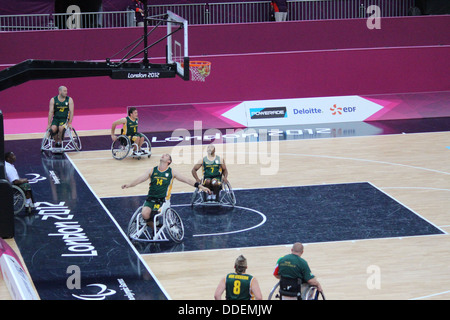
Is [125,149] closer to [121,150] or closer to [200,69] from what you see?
[121,150]

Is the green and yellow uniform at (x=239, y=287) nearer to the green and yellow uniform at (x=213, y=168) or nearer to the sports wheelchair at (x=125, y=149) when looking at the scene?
the green and yellow uniform at (x=213, y=168)

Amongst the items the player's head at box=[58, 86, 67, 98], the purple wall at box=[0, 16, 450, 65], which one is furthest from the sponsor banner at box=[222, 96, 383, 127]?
the player's head at box=[58, 86, 67, 98]

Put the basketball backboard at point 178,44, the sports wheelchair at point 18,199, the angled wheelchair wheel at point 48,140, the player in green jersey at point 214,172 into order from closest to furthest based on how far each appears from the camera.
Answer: the basketball backboard at point 178,44
the sports wheelchair at point 18,199
the player in green jersey at point 214,172
the angled wheelchair wheel at point 48,140

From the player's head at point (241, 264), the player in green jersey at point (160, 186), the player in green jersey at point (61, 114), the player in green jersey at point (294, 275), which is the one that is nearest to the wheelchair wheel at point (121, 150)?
the player in green jersey at point (61, 114)

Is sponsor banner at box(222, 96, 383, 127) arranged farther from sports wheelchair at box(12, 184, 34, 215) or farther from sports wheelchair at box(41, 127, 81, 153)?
sports wheelchair at box(12, 184, 34, 215)

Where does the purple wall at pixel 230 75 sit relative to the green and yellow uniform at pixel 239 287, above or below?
above

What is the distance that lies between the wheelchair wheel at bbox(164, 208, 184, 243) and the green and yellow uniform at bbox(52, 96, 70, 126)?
7.21 metres

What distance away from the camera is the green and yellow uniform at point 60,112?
20938mm

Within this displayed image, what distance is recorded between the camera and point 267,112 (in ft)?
81.0

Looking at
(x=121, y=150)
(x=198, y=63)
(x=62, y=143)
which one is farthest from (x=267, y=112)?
(x=62, y=143)

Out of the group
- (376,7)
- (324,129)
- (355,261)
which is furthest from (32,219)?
(376,7)

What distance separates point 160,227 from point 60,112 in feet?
23.7

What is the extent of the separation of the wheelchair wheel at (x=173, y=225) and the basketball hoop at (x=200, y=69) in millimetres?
9568
